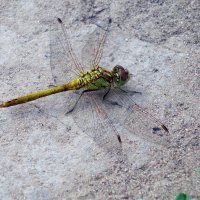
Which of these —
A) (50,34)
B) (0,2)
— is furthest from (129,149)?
(0,2)

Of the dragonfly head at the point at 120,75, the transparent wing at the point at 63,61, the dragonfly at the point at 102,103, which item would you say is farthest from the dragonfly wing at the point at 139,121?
the transparent wing at the point at 63,61

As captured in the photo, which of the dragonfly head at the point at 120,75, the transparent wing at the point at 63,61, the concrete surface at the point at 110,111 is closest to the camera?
the concrete surface at the point at 110,111

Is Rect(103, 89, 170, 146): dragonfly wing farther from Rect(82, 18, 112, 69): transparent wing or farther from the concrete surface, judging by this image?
Rect(82, 18, 112, 69): transparent wing

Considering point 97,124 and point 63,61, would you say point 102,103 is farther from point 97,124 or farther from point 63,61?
point 63,61

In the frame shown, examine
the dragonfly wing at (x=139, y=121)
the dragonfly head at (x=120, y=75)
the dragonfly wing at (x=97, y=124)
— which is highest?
the dragonfly head at (x=120, y=75)

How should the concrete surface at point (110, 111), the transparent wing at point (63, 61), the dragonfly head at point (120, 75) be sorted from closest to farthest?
the concrete surface at point (110, 111)
the dragonfly head at point (120, 75)
the transparent wing at point (63, 61)

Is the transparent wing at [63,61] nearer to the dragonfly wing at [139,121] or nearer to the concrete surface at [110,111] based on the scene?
the concrete surface at [110,111]

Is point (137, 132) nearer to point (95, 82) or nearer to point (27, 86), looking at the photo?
point (95, 82)
